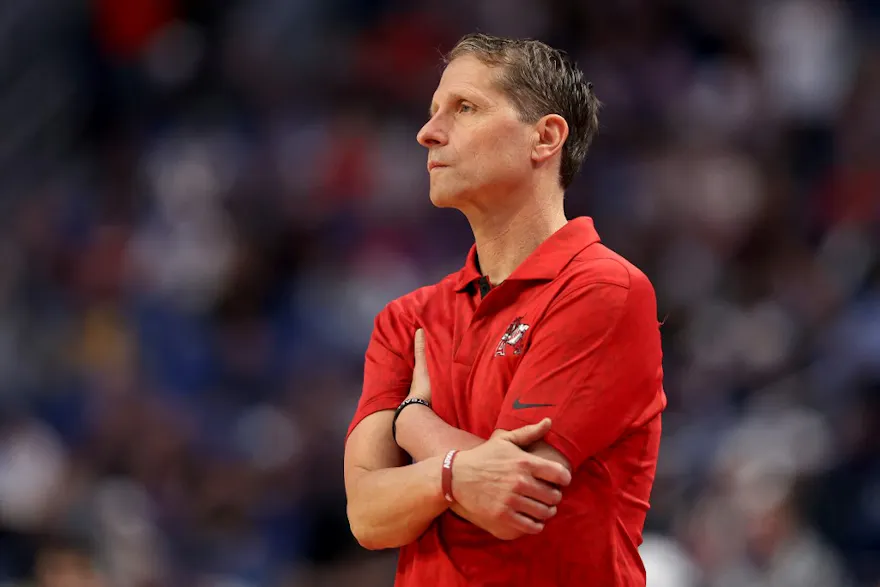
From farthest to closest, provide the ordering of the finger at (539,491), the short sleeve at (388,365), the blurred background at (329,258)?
the blurred background at (329,258) < the short sleeve at (388,365) < the finger at (539,491)

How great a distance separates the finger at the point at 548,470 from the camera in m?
2.50

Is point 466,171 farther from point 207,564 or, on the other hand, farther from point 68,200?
point 68,200

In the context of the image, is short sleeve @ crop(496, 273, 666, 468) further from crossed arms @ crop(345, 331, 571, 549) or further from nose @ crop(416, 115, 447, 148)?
nose @ crop(416, 115, 447, 148)

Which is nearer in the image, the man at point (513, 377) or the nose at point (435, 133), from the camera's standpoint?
the man at point (513, 377)

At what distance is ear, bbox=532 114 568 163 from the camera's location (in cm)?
296

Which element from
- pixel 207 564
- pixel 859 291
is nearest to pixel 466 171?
pixel 207 564

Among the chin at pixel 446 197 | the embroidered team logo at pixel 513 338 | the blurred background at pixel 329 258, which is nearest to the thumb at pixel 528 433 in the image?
the embroidered team logo at pixel 513 338

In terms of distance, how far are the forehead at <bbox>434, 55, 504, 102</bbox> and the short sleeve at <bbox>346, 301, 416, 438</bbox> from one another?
22.0 inches

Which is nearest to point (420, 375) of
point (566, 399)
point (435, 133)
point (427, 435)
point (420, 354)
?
point (420, 354)

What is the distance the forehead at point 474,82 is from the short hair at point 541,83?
0.02 meters

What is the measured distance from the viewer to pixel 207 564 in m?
6.55

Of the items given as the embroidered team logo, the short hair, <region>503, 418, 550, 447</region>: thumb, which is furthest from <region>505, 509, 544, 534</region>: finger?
the short hair

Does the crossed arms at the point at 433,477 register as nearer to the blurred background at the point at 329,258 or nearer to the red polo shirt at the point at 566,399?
the red polo shirt at the point at 566,399

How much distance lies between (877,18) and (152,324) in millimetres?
5363
